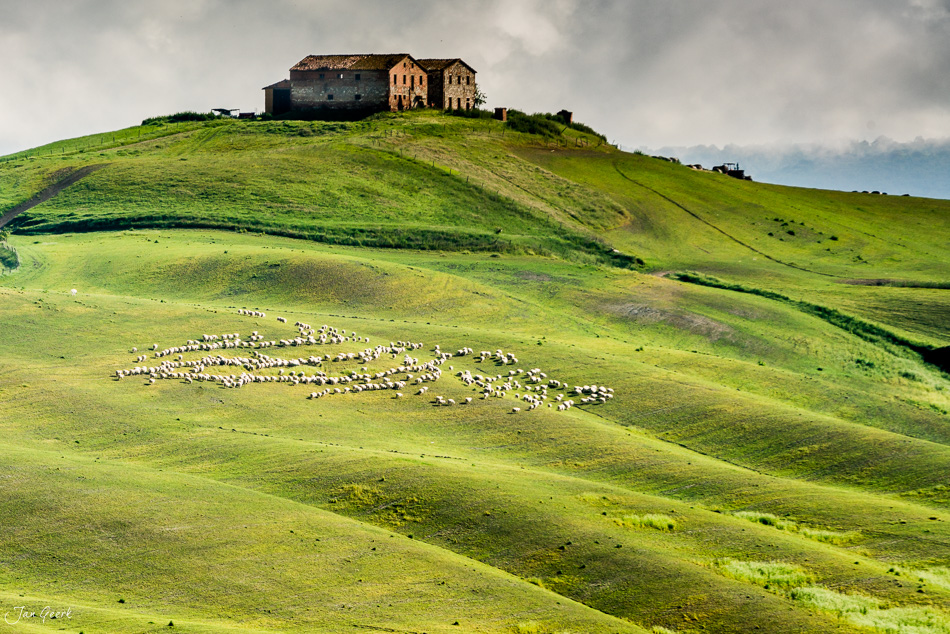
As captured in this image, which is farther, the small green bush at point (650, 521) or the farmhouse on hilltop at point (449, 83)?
the farmhouse on hilltop at point (449, 83)

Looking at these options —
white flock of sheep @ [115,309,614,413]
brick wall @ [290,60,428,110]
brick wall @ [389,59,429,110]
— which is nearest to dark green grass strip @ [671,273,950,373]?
white flock of sheep @ [115,309,614,413]

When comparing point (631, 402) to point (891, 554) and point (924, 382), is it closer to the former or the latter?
point (891, 554)

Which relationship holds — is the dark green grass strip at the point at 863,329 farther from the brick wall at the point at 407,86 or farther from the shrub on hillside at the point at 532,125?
the brick wall at the point at 407,86

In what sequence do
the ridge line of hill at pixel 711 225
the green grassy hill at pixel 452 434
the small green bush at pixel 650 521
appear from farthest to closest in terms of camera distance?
the ridge line of hill at pixel 711 225 < the small green bush at pixel 650 521 < the green grassy hill at pixel 452 434

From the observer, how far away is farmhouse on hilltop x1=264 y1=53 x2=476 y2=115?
152 m

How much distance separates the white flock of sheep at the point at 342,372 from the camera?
50.8 m

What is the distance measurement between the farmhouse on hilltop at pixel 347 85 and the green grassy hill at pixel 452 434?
45.6m

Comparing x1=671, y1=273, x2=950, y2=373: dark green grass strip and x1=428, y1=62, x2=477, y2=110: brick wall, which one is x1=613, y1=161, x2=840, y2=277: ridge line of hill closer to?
x1=671, y1=273, x2=950, y2=373: dark green grass strip

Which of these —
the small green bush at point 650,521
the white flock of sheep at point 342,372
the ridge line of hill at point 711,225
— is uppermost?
the ridge line of hill at point 711,225

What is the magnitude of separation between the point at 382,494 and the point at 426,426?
10.8 metres

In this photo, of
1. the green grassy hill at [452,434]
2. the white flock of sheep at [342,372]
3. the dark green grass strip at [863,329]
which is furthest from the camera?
the dark green grass strip at [863,329]

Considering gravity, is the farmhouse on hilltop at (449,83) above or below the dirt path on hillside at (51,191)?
above

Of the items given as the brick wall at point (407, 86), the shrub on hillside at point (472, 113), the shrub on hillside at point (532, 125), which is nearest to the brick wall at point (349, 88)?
the brick wall at point (407, 86)

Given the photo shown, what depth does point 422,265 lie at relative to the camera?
91.4m
